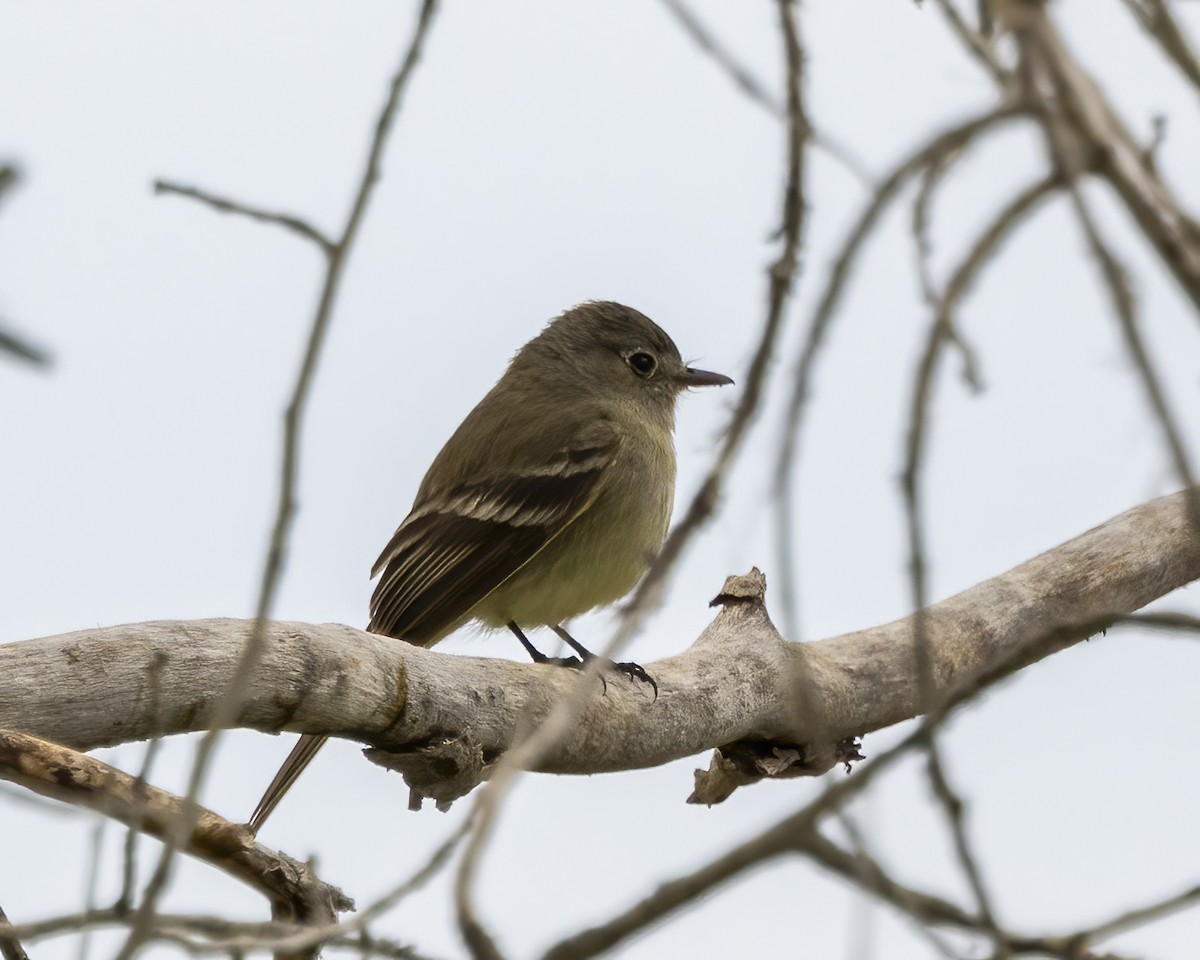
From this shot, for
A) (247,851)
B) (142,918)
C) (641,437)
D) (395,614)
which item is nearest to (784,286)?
(142,918)

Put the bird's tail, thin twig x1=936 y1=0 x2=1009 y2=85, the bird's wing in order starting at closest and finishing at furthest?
thin twig x1=936 y1=0 x2=1009 y2=85
the bird's tail
the bird's wing

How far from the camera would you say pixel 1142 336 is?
1.92 metres

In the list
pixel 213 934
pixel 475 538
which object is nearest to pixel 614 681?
pixel 475 538

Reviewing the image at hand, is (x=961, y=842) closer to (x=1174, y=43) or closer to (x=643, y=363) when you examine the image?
(x=1174, y=43)

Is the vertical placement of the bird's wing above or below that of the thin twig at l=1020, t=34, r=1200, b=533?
above

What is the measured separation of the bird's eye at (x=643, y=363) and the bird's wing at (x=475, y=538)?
1010 millimetres

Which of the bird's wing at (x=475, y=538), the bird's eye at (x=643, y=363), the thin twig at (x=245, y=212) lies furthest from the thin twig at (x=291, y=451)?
the bird's eye at (x=643, y=363)

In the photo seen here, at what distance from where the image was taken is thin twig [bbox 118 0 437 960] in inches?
100.0

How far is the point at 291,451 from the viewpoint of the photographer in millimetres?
2604

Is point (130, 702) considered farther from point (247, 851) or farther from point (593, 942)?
point (593, 942)

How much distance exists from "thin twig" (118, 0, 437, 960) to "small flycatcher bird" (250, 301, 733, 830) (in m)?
4.17

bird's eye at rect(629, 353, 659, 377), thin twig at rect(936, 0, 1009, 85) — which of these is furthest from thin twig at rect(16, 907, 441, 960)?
bird's eye at rect(629, 353, 659, 377)

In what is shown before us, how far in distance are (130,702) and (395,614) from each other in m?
2.65

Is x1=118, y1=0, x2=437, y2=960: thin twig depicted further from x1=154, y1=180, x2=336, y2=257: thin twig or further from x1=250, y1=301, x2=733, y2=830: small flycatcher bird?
x1=250, y1=301, x2=733, y2=830: small flycatcher bird
